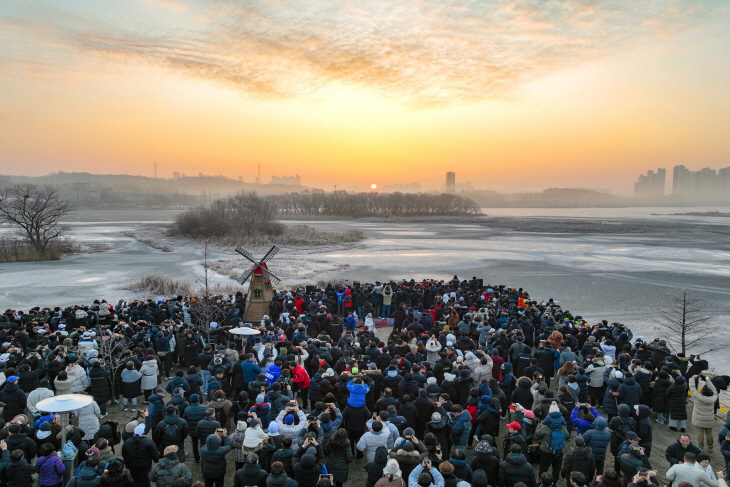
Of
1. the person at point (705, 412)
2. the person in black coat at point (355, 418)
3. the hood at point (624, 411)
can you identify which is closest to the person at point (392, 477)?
the person in black coat at point (355, 418)

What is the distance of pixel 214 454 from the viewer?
674cm

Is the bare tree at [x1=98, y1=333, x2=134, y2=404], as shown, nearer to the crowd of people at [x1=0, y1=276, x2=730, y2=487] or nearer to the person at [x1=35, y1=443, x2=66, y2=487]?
the crowd of people at [x1=0, y1=276, x2=730, y2=487]

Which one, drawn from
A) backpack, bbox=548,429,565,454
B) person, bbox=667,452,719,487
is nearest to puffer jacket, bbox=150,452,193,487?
backpack, bbox=548,429,565,454

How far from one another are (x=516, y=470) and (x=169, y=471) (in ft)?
16.1

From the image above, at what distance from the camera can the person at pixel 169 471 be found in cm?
591

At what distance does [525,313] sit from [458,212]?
156160 millimetres

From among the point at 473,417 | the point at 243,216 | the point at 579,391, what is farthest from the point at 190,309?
the point at 243,216

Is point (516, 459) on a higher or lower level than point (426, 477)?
lower

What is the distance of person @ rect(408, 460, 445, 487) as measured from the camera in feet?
17.8

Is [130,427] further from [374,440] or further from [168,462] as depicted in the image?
[374,440]

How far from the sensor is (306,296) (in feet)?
61.2

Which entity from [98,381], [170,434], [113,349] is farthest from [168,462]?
[113,349]

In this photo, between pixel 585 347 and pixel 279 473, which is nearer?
pixel 279 473

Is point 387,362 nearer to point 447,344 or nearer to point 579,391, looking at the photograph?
point 447,344
